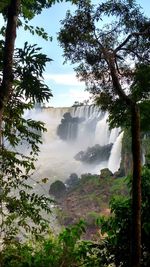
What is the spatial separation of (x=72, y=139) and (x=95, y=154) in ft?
43.9

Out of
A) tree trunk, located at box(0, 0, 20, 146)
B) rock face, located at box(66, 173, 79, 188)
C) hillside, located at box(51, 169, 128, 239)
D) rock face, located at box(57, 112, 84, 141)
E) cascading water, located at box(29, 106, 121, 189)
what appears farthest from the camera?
rock face, located at box(57, 112, 84, 141)

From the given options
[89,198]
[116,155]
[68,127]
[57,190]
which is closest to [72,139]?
[68,127]

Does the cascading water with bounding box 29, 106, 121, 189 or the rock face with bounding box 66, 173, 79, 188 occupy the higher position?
the cascading water with bounding box 29, 106, 121, 189

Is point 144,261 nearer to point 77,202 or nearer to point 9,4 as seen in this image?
point 9,4

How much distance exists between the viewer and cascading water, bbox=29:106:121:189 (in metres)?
55.5

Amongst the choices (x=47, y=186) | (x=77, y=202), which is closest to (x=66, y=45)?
(x=77, y=202)

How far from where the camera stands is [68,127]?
7175cm

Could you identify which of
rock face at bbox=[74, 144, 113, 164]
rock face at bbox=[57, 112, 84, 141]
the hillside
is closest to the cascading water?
rock face at bbox=[57, 112, 84, 141]

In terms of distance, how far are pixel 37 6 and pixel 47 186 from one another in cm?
4283

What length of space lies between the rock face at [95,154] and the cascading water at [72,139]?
0.51m

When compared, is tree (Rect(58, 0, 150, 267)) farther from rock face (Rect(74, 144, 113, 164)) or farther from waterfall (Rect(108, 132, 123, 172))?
rock face (Rect(74, 144, 113, 164))

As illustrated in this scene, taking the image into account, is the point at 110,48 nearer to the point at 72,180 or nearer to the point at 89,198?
the point at 89,198

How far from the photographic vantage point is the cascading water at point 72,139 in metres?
55.5

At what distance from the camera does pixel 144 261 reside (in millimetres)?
6711
